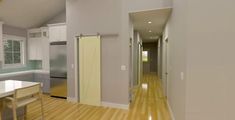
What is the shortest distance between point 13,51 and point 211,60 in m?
5.92

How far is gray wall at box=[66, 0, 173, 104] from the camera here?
10.9 feet

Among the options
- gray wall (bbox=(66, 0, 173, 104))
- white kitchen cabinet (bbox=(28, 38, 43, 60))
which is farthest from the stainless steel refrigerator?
white kitchen cabinet (bbox=(28, 38, 43, 60))

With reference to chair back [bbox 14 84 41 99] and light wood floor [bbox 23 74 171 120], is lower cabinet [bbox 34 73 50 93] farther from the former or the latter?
chair back [bbox 14 84 41 99]

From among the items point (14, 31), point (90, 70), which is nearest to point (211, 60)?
point (90, 70)

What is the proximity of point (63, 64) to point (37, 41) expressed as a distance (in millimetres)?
1788

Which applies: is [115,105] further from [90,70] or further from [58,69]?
[58,69]

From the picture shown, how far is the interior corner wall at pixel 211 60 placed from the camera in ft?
5.48

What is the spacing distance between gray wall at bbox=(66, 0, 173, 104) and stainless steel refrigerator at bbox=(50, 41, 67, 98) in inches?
31.5

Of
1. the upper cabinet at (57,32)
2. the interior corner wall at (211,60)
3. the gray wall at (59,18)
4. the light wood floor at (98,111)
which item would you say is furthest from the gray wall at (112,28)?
the interior corner wall at (211,60)

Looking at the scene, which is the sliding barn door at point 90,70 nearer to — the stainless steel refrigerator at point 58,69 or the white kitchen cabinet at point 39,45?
the stainless steel refrigerator at point 58,69

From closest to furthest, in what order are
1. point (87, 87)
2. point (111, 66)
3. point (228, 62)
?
point (228, 62), point (111, 66), point (87, 87)

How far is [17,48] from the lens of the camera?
500cm

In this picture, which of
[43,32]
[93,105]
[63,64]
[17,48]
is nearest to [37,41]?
[43,32]

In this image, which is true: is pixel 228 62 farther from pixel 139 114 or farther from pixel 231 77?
pixel 139 114
